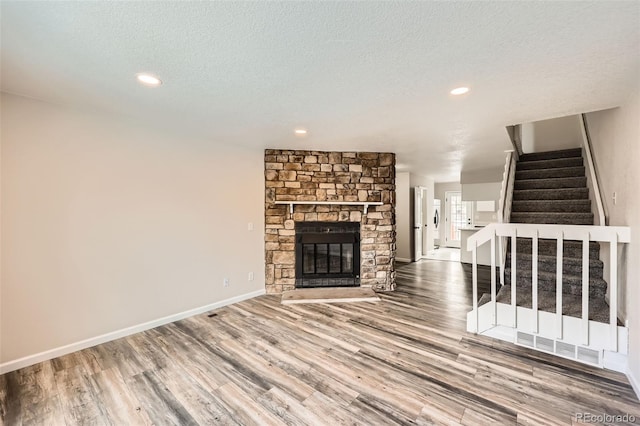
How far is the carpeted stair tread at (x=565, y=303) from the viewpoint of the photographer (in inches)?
95.0

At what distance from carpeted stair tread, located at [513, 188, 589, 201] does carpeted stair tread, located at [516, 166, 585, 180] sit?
43cm

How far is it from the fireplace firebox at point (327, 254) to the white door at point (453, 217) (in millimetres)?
6441

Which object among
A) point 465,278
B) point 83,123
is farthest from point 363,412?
point 465,278

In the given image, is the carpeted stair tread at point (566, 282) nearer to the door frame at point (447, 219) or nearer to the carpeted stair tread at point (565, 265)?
the carpeted stair tread at point (565, 265)

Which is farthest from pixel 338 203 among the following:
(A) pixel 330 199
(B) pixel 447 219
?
(B) pixel 447 219

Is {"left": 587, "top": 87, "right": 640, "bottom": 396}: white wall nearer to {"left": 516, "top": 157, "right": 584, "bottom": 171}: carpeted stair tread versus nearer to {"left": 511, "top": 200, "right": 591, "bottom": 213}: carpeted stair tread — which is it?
{"left": 511, "top": 200, "right": 591, "bottom": 213}: carpeted stair tread

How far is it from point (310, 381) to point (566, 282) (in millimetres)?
2996

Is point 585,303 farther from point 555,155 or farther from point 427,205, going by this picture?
point 427,205

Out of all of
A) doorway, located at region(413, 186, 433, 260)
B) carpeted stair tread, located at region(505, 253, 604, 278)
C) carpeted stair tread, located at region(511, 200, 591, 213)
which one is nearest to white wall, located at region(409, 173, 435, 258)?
doorway, located at region(413, 186, 433, 260)

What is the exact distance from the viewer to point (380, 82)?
2.05 m

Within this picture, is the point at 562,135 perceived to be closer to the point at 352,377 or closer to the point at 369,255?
the point at 369,255

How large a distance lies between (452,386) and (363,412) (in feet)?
2.59

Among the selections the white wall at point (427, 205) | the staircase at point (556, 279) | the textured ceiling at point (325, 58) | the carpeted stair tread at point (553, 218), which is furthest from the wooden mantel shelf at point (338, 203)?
the white wall at point (427, 205)

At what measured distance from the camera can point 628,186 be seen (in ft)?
7.45
